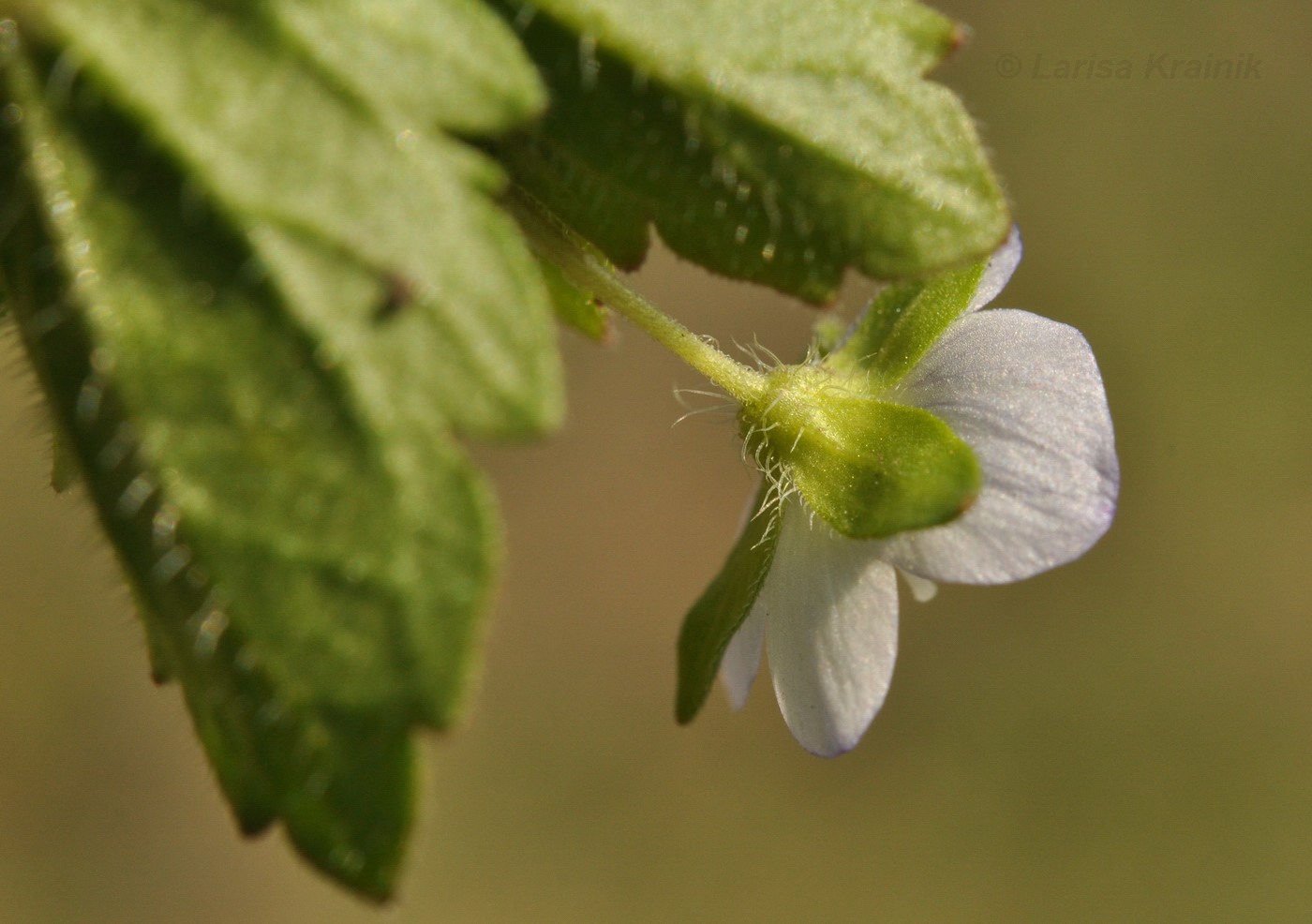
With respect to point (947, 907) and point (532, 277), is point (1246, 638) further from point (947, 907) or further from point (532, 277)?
point (532, 277)

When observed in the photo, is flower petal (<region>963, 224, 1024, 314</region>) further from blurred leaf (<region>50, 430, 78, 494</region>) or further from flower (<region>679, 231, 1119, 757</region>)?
blurred leaf (<region>50, 430, 78, 494</region>)

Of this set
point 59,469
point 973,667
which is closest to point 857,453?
point 59,469

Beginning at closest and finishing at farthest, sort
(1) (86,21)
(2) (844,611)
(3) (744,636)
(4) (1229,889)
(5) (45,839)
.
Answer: (1) (86,21)
(2) (844,611)
(3) (744,636)
(5) (45,839)
(4) (1229,889)

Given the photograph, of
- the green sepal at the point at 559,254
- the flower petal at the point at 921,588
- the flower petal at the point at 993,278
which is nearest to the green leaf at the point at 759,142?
the green sepal at the point at 559,254

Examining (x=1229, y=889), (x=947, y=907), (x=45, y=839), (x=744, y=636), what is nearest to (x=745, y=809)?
(x=947, y=907)

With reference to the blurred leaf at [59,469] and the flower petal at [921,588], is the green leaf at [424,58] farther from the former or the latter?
the flower petal at [921,588]
